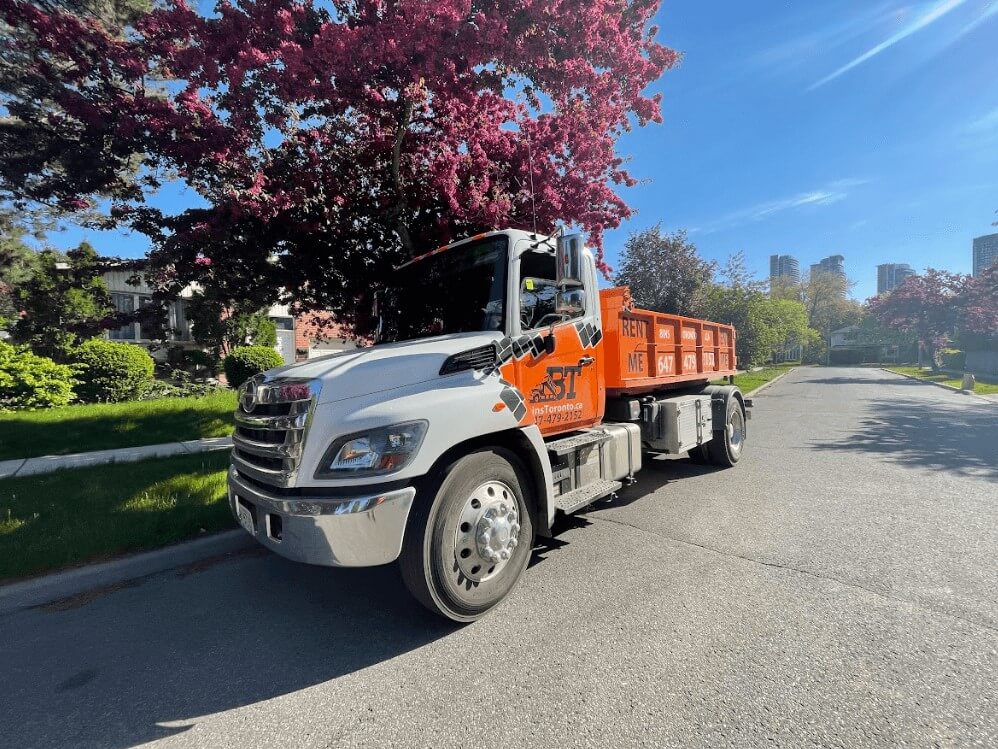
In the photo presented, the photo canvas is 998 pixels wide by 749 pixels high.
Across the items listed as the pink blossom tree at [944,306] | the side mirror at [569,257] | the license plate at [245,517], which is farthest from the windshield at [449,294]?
the pink blossom tree at [944,306]

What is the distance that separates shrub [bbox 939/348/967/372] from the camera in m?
38.2

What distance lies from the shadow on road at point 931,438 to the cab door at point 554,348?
19.1 ft

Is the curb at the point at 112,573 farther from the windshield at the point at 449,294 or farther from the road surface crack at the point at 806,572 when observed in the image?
the road surface crack at the point at 806,572

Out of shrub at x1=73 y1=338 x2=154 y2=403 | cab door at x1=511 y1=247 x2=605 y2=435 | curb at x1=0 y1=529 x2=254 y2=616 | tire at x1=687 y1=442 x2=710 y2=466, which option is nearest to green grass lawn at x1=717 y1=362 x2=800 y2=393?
tire at x1=687 y1=442 x2=710 y2=466

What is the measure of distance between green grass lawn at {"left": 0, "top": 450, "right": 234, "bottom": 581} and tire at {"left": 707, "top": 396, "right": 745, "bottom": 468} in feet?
20.3

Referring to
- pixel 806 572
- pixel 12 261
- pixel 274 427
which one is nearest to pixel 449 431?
pixel 274 427

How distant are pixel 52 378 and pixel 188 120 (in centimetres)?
758

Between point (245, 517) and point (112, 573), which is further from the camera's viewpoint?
point (112, 573)

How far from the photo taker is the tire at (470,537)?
274 cm

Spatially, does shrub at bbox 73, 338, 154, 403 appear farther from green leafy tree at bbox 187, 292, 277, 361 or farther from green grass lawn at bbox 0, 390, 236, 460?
green leafy tree at bbox 187, 292, 277, 361

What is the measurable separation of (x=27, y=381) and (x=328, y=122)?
7.93m

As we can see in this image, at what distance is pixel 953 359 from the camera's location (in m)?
39.5

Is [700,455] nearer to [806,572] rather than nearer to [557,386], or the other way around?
[806,572]

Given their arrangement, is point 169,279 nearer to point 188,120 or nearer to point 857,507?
point 188,120
